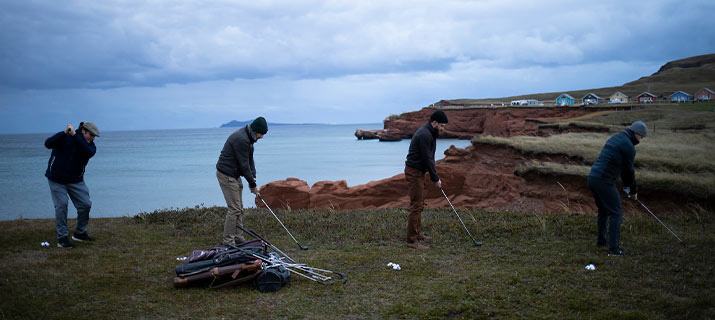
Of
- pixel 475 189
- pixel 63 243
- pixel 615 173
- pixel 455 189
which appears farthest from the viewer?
pixel 455 189

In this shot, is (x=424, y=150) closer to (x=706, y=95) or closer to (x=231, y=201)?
(x=231, y=201)

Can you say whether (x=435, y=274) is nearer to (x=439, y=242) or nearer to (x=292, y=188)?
(x=439, y=242)

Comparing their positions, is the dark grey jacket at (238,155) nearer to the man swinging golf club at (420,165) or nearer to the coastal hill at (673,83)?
the man swinging golf club at (420,165)

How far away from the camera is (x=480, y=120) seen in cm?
8681

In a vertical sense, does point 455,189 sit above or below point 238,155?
below

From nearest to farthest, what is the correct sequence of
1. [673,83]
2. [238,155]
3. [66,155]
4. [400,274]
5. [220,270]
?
[220,270] < [400,274] < [238,155] < [66,155] < [673,83]

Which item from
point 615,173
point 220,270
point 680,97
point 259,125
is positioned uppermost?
point 680,97

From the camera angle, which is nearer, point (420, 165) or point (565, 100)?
point (420, 165)

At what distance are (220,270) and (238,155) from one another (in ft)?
7.57

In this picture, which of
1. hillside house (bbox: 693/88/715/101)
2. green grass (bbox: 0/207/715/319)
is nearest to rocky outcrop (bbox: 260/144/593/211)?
green grass (bbox: 0/207/715/319)

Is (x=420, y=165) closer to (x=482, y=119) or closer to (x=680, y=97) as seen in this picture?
(x=680, y=97)

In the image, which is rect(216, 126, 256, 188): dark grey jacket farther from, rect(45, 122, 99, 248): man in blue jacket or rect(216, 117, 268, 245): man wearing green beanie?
rect(45, 122, 99, 248): man in blue jacket

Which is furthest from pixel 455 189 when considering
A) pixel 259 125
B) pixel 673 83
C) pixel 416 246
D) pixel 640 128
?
pixel 673 83

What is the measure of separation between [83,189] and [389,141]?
98508 millimetres
